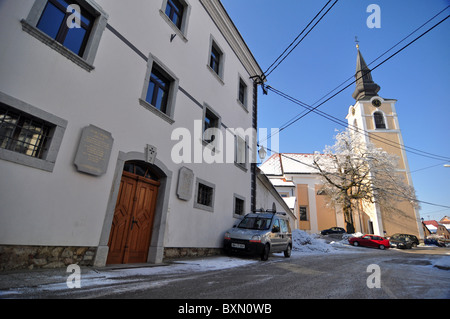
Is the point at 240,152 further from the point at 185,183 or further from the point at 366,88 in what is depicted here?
the point at 366,88

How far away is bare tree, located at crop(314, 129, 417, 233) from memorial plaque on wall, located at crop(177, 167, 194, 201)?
90.9 ft

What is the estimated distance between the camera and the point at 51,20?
5.28 meters

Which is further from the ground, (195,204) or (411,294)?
(195,204)

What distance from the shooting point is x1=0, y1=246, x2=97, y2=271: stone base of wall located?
13.2 ft

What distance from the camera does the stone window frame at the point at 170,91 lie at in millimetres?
7258

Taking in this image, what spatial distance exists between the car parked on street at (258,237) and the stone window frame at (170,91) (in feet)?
17.1

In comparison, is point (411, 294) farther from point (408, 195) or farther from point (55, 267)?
point (408, 195)

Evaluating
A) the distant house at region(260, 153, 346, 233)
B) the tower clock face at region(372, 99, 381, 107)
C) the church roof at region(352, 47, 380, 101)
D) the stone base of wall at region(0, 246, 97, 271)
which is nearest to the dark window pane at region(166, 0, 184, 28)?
the stone base of wall at region(0, 246, 97, 271)

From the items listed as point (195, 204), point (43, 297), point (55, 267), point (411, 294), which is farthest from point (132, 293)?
point (195, 204)

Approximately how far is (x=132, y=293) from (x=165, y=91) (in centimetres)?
695

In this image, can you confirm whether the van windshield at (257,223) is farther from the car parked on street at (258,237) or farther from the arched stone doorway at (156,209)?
the arched stone doorway at (156,209)

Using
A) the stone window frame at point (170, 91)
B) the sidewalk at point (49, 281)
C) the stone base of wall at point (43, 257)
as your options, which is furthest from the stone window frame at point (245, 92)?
the sidewalk at point (49, 281)

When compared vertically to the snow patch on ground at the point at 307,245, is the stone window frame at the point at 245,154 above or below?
above
